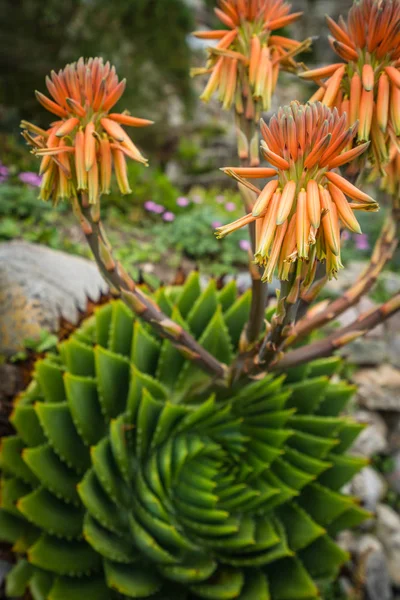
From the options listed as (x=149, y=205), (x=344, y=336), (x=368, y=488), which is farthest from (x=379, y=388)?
(x=344, y=336)

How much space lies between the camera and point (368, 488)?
3301mm

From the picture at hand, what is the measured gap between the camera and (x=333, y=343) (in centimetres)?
163

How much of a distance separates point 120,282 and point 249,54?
0.74 m

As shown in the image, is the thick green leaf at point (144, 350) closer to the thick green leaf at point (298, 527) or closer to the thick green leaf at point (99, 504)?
the thick green leaf at point (99, 504)

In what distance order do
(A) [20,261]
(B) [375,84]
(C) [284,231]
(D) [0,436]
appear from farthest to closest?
(A) [20,261] → (D) [0,436] → (B) [375,84] → (C) [284,231]

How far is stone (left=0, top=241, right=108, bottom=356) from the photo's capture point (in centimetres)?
271

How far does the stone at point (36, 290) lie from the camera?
271 cm

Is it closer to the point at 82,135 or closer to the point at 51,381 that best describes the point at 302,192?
the point at 82,135

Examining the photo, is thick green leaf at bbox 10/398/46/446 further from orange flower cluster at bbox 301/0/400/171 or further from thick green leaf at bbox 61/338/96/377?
orange flower cluster at bbox 301/0/400/171

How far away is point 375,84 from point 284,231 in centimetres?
55

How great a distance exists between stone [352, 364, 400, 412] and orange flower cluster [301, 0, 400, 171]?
2.97 metres

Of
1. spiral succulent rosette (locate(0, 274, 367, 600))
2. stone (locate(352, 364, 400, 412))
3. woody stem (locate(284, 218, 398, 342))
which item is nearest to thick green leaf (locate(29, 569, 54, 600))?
spiral succulent rosette (locate(0, 274, 367, 600))

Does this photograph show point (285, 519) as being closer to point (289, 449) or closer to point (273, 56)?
point (289, 449)

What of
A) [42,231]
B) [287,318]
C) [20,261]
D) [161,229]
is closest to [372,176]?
[287,318]
